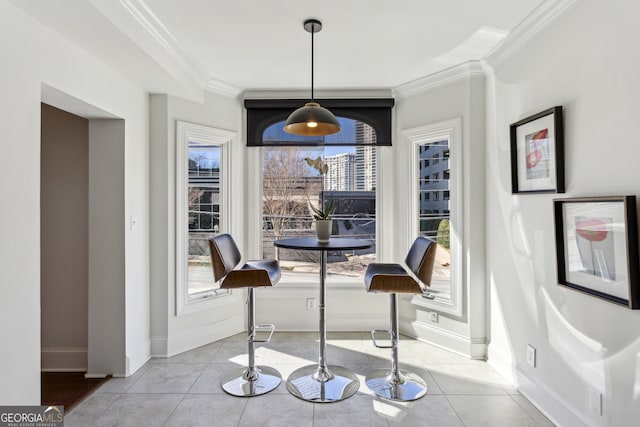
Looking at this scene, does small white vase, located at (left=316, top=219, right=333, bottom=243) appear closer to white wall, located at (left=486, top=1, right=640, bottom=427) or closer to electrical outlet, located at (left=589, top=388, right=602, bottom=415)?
white wall, located at (left=486, top=1, right=640, bottom=427)

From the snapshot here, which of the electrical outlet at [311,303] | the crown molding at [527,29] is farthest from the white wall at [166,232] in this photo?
the crown molding at [527,29]

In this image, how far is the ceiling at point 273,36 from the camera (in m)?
2.02

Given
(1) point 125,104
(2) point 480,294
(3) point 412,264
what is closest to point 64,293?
(1) point 125,104

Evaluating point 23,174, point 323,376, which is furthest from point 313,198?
point 23,174

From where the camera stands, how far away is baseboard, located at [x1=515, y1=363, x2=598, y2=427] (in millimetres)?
1914

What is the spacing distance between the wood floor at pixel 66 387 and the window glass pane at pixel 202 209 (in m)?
1.01

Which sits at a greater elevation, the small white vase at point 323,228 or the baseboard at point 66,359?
the small white vase at point 323,228

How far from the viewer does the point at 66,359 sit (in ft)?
9.26

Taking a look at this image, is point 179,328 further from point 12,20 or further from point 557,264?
point 557,264

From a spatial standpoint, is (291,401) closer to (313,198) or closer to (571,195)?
(313,198)

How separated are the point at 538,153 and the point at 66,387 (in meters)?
3.71

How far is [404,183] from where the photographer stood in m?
3.51

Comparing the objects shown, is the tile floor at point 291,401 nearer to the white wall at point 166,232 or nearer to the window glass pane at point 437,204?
the white wall at point 166,232

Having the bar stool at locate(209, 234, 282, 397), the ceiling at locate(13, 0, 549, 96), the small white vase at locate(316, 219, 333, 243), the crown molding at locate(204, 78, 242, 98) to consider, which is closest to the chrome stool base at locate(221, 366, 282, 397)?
the bar stool at locate(209, 234, 282, 397)
